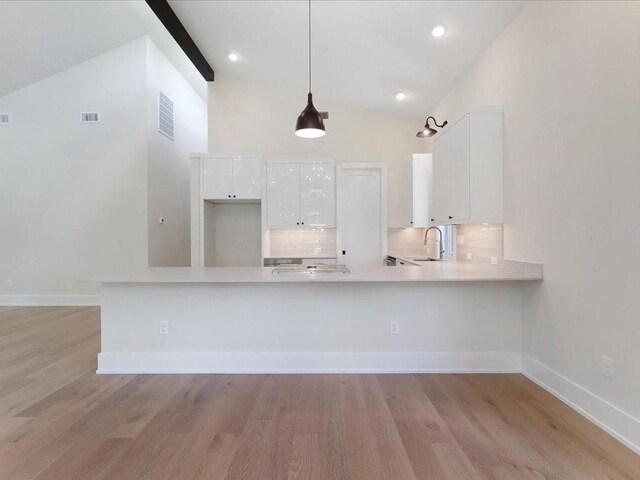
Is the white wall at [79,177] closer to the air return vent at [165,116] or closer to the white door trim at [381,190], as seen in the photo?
the air return vent at [165,116]

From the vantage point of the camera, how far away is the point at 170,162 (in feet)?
19.1

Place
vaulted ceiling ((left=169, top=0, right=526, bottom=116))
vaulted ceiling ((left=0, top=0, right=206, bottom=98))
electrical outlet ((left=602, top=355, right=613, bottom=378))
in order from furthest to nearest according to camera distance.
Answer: vaulted ceiling ((left=0, top=0, right=206, bottom=98)) → vaulted ceiling ((left=169, top=0, right=526, bottom=116)) → electrical outlet ((left=602, top=355, right=613, bottom=378))

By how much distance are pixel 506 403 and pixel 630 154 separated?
175 centimetres

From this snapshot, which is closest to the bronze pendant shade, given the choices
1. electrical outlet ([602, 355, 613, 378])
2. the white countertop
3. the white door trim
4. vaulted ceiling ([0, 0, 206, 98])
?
the white countertop

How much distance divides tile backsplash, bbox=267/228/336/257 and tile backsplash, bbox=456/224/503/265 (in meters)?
2.00

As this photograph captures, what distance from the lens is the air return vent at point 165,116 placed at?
18.0ft

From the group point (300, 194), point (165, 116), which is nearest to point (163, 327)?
point (300, 194)

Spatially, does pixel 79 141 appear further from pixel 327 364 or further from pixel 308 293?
pixel 327 364

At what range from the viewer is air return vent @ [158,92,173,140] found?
18.0 feet

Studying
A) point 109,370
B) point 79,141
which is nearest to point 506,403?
point 109,370

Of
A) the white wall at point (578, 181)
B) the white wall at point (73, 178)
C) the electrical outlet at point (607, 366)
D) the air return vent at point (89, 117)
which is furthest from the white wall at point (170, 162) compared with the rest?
the electrical outlet at point (607, 366)

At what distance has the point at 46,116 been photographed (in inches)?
206

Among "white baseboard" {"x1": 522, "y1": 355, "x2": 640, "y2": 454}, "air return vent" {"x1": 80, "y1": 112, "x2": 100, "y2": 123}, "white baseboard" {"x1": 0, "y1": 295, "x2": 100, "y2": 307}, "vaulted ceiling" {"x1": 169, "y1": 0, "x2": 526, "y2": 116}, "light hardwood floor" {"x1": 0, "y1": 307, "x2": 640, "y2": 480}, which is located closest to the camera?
"light hardwood floor" {"x1": 0, "y1": 307, "x2": 640, "y2": 480}

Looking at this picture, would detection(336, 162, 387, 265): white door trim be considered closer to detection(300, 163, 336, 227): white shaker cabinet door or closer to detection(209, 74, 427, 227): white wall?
detection(300, 163, 336, 227): white shaker cabinet door
